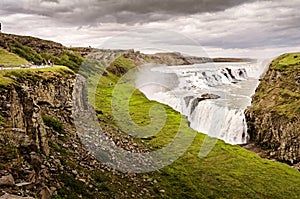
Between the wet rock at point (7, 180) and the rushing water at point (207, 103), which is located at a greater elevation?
the wet rock at point (7, 180)

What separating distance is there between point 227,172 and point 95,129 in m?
12.2

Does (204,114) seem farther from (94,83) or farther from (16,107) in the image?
(16,107)

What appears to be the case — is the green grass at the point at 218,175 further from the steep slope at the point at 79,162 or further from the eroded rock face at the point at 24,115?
the eroded rock face at the point at 24,115

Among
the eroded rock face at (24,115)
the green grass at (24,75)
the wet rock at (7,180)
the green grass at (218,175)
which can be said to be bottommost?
the green grass at (218,175)

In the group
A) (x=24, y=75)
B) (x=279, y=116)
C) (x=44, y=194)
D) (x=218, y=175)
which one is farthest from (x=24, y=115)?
(x=279, y=116)

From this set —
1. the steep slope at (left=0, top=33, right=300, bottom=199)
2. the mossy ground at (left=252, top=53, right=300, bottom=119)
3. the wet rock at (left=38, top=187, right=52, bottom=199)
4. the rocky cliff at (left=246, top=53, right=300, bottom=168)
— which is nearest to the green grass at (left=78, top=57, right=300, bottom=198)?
the steep slope at (left=0, top=33, right=300, bottom=199)

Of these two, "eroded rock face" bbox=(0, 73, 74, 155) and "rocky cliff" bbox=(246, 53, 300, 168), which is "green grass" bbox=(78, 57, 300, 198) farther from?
"rocky cliff" bbox=(246, 53, 300, 168)

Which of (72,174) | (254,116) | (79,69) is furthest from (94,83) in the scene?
(72,174)

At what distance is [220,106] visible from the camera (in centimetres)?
5616

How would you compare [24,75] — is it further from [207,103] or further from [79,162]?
[207,103]

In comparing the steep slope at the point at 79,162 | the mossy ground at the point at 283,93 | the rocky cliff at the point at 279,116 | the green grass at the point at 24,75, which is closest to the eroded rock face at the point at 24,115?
the steep slope at the point at 79,162

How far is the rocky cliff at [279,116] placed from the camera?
45.2m

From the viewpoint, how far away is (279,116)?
50.0m

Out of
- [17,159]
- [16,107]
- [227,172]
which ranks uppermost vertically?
[16,107]
